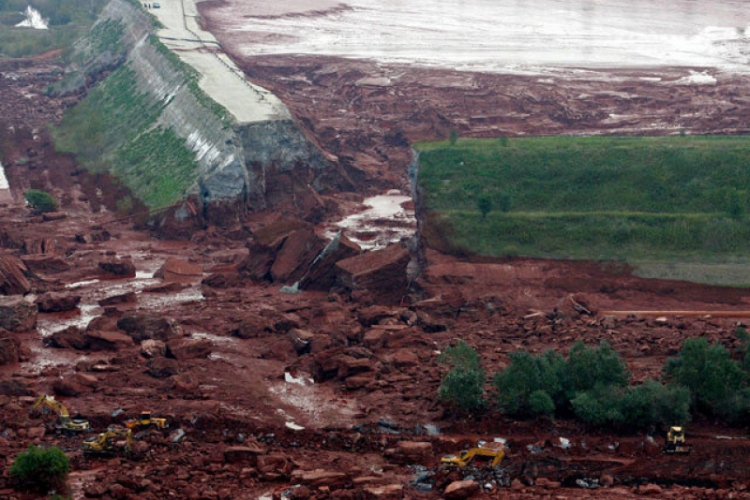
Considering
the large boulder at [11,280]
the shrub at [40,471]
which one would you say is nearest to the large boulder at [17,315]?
the large boulder at [11,280]

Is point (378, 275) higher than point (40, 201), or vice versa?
point (378, 275)

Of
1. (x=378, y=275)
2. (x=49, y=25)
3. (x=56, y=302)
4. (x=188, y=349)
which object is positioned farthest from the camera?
(x=49, y=25)

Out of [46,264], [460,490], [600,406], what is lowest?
[46,264]

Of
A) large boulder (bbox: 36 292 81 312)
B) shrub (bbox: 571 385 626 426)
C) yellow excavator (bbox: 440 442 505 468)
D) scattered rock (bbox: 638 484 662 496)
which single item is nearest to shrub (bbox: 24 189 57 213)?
large boulder (bbox: 36 292 81 312)

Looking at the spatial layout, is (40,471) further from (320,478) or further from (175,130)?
(175,130)

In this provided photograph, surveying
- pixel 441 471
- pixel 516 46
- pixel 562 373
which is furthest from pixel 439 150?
pixel 516 46

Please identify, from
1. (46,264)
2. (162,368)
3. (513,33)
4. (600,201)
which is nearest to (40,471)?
(162,368)

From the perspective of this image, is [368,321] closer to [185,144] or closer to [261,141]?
[261,141]

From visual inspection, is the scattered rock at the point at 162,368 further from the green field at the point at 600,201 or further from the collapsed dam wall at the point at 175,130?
the collapsed dam wall at the point at 175,130
